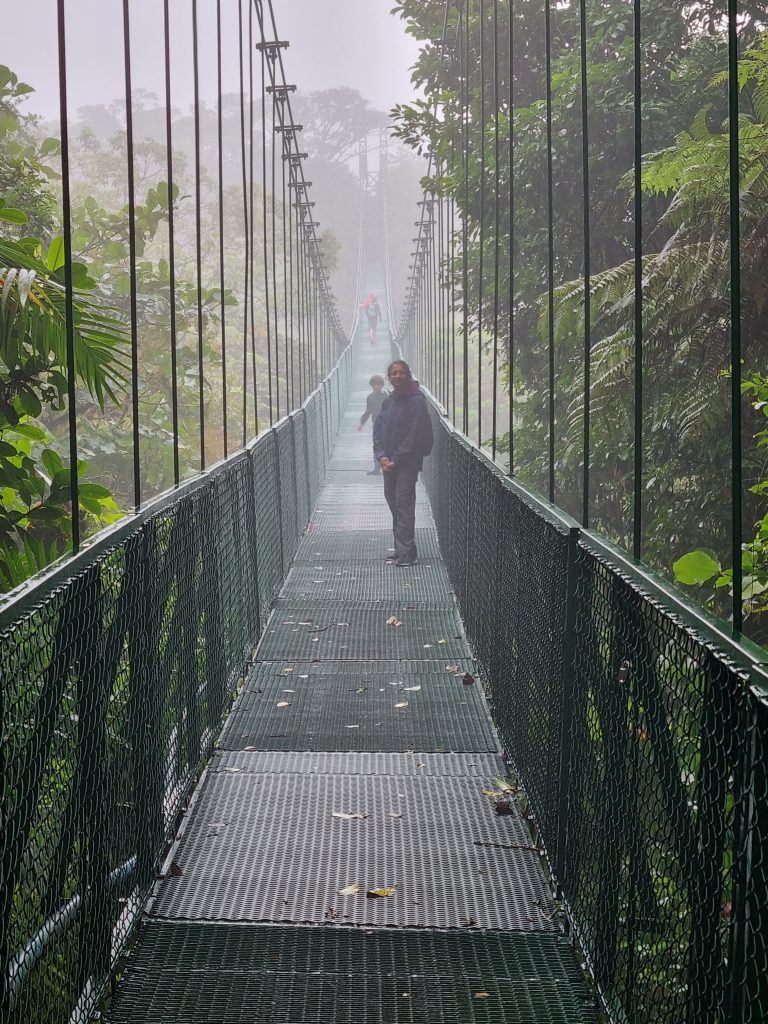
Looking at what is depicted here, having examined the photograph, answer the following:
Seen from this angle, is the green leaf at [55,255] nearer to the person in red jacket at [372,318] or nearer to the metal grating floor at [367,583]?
the metal grating floor at [367,583]

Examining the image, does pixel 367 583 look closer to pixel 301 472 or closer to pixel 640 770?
pixel 301 472

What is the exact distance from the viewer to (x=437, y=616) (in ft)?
18.9

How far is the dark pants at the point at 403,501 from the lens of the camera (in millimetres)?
7105

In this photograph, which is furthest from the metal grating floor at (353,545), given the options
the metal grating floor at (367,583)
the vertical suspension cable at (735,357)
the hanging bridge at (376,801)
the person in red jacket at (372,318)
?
the person in red jacket at (372,318)

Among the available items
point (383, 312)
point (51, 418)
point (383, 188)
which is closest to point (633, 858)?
point (51, 418)

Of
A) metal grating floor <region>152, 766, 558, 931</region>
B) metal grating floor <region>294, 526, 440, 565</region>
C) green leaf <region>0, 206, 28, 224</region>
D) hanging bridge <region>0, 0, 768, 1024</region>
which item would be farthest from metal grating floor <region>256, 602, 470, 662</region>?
green leaf <region>0, 206, 28, 224</region>

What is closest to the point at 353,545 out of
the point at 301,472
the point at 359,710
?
the point at 301,472

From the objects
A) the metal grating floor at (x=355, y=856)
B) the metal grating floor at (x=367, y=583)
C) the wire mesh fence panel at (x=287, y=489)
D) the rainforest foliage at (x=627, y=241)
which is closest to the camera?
the metal grating floor at (x=355, y=856)

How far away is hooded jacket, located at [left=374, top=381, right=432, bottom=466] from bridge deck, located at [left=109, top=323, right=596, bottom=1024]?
2374 millimetres

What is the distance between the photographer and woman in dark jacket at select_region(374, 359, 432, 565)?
702 centimetres

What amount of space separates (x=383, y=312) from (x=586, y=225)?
170ft

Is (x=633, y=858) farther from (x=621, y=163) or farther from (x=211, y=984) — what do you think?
(x=621, y=163)

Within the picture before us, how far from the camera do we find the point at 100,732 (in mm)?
2166

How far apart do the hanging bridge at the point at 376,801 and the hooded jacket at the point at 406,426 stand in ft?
8.42
